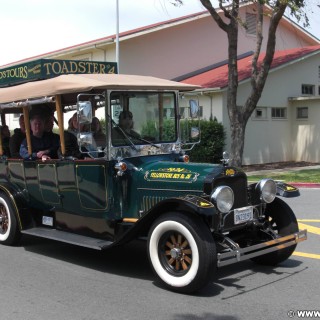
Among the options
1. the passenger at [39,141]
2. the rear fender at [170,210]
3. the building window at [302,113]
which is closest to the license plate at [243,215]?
the rear fender at [170,210]

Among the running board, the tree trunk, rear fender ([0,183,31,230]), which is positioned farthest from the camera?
the tree trunk

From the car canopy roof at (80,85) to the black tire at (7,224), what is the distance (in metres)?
1.42

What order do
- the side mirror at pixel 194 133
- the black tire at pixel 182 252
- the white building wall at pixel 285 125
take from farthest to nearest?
the white building wall at pixel 285 125 < the side mirror at pixel 194 133 < the black tire at pixel 182 252

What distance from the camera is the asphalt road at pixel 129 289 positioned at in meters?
4.32

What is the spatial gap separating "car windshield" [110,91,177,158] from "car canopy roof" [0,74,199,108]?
146mm

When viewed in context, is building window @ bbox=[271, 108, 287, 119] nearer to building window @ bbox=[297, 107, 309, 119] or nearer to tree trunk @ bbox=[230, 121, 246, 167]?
building window @ bbox=[297, 107, 309, 119]

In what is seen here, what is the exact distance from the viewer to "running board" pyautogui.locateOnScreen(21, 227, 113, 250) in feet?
18.0

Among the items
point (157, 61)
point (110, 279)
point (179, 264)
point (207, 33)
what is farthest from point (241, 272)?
point (207, 33)

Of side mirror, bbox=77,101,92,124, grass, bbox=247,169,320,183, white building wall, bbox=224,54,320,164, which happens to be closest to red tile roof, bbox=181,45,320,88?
white building wall, bbox=224,54,320,164

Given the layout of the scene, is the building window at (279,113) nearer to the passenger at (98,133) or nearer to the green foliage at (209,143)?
the green foliage at (209,143)

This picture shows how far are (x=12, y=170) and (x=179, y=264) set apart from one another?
133 inches

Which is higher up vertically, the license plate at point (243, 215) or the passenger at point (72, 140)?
the passenger at point (72, 140)

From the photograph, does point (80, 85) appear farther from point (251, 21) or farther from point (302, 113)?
point (251, 21)

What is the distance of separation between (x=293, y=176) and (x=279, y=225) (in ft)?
35.7
